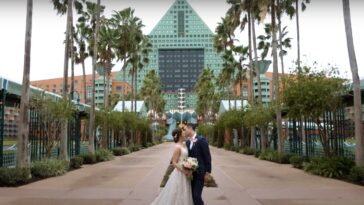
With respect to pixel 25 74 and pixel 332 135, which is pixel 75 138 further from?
pixel 332 135

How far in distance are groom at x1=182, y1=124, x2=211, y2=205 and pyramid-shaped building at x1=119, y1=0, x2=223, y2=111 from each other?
164607mm

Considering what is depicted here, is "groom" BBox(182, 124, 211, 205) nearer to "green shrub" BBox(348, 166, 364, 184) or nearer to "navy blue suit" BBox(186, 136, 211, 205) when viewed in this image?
"navy blue suit" BBox(186, 136, 211, 205)

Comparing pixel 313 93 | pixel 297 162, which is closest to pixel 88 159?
pixel 297 162

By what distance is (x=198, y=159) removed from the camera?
7.59m

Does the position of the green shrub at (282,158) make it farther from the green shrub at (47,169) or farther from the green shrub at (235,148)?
the green shrub at (235,148)

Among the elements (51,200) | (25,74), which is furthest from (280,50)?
(51,200)

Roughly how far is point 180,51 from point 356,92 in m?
162

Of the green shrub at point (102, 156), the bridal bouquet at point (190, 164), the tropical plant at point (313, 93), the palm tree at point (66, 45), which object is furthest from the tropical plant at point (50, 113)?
the bridal bouquet at point (190, 164)

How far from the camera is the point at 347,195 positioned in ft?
39.7

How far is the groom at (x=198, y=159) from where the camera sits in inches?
297

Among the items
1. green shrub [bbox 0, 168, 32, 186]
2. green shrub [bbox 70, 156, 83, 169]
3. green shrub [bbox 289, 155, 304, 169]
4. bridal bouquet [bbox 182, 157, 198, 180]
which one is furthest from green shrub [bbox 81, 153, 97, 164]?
bridal bouquet [bbox 182, 157, 198, 180]

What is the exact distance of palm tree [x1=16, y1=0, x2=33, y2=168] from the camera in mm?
15914

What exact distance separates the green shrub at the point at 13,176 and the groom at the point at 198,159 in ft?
29.4

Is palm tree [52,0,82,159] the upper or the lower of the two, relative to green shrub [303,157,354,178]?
upper
